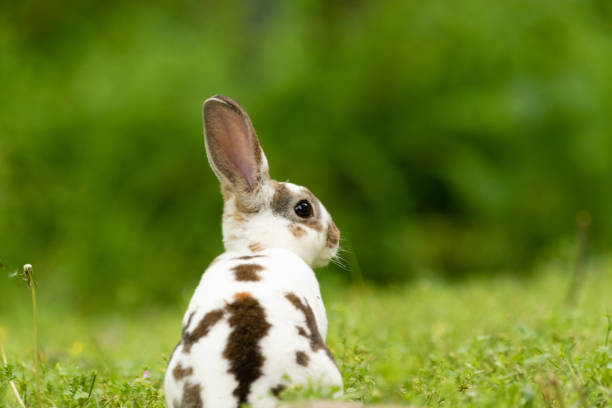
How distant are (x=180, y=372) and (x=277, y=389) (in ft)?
1.04

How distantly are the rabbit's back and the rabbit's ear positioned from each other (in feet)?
1.69

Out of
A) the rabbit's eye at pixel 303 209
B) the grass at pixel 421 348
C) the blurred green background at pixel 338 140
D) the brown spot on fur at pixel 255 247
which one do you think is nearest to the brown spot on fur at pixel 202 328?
the grass at pixel 421 348

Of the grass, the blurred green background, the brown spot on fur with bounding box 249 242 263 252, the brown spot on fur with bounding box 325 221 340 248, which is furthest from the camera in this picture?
the blurred green background

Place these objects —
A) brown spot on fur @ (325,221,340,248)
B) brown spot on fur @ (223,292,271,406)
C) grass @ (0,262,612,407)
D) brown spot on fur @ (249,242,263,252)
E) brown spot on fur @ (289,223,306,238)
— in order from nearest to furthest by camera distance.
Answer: brown spot on fur @ (223,292,271,406) → grass @ (0,262,612,407) → brown spot on fur @ (249,242,263,252) → brown spot on fur @ (289,223,306,238) → brown spot on fur @ (325,221,340,248)

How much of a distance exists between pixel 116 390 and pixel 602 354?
5.68ft

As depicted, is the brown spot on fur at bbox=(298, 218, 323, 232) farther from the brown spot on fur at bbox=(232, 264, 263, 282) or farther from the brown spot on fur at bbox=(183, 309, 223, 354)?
the brown spot on fur at bbox=(183, 309, 223, 354)

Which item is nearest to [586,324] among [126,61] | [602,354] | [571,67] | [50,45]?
[602,354]

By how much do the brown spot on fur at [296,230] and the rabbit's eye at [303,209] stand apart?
6cm

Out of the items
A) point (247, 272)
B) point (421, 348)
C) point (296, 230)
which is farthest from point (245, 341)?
point (421, 348)

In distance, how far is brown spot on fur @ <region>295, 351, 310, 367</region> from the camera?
7.83 feet

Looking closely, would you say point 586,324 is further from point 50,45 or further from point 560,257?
point 50,45

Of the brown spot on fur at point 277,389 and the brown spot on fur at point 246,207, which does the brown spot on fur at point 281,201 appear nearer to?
the brown spot on fur at point 246,207

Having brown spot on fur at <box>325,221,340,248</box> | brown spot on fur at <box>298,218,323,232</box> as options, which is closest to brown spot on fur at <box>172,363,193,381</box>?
brown spot on fur at <box>298,218,323,232</box>

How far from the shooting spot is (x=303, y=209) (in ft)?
10.6
